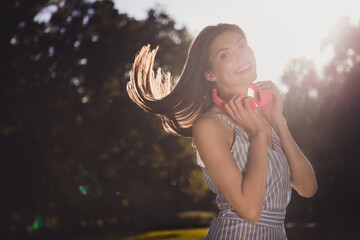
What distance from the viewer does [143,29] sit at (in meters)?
26.0

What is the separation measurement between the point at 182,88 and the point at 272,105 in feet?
2.01

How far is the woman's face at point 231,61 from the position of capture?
9.71ft

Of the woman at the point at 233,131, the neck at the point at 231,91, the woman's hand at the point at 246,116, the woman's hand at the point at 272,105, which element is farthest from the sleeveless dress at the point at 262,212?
the woman's hand at the point at 272,105

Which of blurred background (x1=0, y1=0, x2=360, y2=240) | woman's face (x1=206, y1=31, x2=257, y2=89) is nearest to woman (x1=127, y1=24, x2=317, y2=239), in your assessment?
woman's face (x1=206, y1=31, x2=257, y2=89)

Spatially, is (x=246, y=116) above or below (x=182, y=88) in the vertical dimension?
below

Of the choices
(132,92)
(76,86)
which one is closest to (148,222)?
(76,86)

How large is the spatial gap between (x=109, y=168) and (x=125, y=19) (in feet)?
28.6

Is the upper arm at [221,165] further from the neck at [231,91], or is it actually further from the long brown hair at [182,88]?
the long brown hair at [182,88]

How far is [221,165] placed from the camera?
8.34ft

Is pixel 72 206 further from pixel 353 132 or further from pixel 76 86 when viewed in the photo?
pixel 353 132

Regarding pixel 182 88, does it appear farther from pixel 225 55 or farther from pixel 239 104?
pixel 239 104

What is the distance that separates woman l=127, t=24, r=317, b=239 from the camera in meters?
2.54

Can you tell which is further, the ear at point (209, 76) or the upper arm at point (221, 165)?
the ear at point (209, 76)

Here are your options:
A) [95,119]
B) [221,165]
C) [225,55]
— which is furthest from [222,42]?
[95,119]
